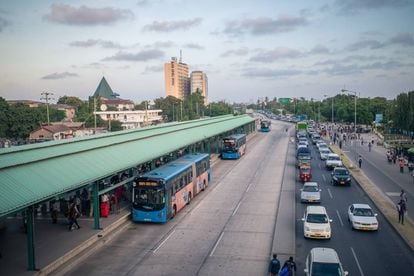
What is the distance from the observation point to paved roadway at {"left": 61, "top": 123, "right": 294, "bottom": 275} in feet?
56.9

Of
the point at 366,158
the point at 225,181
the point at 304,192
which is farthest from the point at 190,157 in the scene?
the point at 366,158

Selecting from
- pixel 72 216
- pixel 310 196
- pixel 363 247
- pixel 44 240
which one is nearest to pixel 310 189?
pixel 310 196

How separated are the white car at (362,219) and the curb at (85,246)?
12.0 meters

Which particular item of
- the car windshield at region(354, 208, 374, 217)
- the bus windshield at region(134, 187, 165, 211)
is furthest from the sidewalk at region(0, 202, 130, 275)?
the car windshield at region(354, 208, 374, 217)

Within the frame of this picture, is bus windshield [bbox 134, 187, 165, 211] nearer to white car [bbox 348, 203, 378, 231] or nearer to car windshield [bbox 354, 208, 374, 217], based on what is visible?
white car [bbox 348, 203, 378, 231]

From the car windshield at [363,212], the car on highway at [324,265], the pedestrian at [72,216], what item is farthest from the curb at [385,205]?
the pedestrian at [72,216]

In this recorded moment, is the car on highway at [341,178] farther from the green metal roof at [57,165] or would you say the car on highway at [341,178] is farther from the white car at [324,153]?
the white car at [324,153]

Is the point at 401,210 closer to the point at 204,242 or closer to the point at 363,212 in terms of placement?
the point at 363,212

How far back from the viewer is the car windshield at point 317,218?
69.9 ft

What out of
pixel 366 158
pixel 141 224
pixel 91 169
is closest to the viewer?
pixel 91 169

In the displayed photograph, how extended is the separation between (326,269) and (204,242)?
7370 mm

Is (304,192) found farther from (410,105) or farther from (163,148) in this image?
(410,105)

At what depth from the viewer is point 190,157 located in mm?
33656

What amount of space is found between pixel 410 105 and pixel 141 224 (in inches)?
2713
